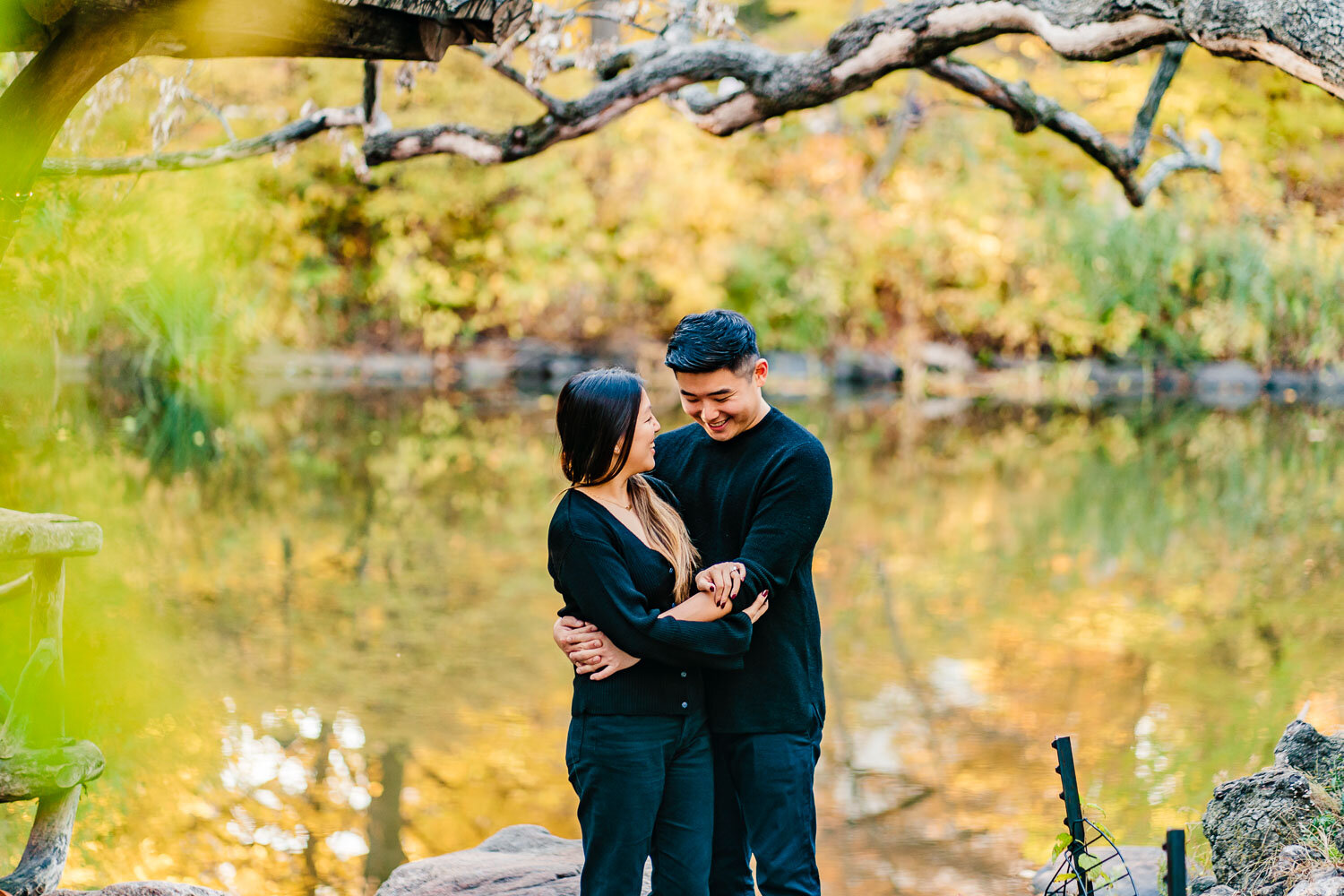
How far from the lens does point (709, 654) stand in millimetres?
2129

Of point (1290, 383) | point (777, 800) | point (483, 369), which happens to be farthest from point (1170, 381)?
point (777, 800)

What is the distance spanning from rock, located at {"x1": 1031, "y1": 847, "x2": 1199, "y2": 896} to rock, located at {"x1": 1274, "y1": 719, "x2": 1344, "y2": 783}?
0.37m

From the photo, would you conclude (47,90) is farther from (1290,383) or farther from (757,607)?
(1290,383)

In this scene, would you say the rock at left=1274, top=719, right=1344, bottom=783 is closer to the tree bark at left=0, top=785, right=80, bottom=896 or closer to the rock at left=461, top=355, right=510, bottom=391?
the tree bark at left=0, top=785, right=80, bottom=896

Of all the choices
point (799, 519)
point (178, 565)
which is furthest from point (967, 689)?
point (178, 565)

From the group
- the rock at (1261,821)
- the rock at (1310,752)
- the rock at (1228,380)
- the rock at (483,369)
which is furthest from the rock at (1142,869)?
the rock at (483,369)

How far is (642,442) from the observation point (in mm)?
2178

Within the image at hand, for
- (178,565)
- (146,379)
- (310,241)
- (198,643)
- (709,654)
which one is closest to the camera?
(709,654)

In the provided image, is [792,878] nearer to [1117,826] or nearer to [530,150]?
[1117,826]

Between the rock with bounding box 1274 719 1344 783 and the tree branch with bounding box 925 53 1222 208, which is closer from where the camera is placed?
the rock with bounding box 1274 719 1344 783

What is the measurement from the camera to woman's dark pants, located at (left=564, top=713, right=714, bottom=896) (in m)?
2.14

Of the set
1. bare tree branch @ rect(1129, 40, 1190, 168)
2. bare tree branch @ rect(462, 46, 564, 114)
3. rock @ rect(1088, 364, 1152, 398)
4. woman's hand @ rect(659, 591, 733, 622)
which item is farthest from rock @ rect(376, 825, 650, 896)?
rock @ rect(1088, 364, 1152, 398)

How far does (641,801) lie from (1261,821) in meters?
1.54

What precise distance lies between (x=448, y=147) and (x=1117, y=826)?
127 inches
